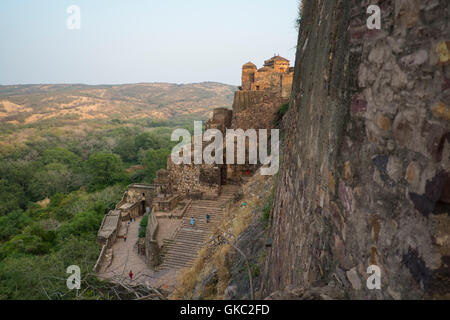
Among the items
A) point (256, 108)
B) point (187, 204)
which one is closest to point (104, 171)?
point (187, 204)

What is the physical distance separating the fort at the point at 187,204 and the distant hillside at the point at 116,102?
89.6 m

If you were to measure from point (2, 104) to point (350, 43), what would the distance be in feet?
420

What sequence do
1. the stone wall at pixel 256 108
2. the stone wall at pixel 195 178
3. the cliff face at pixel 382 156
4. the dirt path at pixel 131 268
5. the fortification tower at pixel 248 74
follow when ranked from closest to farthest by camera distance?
the cliff face at pixel 382 156, the dirt path at pixel 131 268, the stone wall at pixel 195 178, the stone wall at pixel 256 108, the fortification tower at pixel 248 74

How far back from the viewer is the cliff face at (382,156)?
1213 mm

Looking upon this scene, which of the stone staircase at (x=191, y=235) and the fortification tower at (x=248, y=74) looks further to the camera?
the fortification tower at (x=248, y=74)

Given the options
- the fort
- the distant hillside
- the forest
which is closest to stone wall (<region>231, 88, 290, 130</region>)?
the fort

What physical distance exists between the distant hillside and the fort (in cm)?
8962

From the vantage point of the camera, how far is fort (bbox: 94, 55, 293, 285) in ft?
48.5

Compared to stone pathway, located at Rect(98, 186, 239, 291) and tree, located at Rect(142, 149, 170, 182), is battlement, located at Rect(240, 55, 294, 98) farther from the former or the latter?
tree, located at Rect(142, 149, 170, 182)

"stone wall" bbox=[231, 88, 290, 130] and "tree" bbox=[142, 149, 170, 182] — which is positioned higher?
"stone wall" bbox=[231, 88, 290, 130]

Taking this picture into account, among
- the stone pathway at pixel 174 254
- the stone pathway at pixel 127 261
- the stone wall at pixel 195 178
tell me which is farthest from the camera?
the stone wall at pixel 195 178

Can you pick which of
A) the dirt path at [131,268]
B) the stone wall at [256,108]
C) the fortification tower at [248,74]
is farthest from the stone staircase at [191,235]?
the fortification tower at [248,74]

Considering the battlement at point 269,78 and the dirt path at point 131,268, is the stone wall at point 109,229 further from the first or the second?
the battlement at point 269,78

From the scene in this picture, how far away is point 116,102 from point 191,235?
130 m
